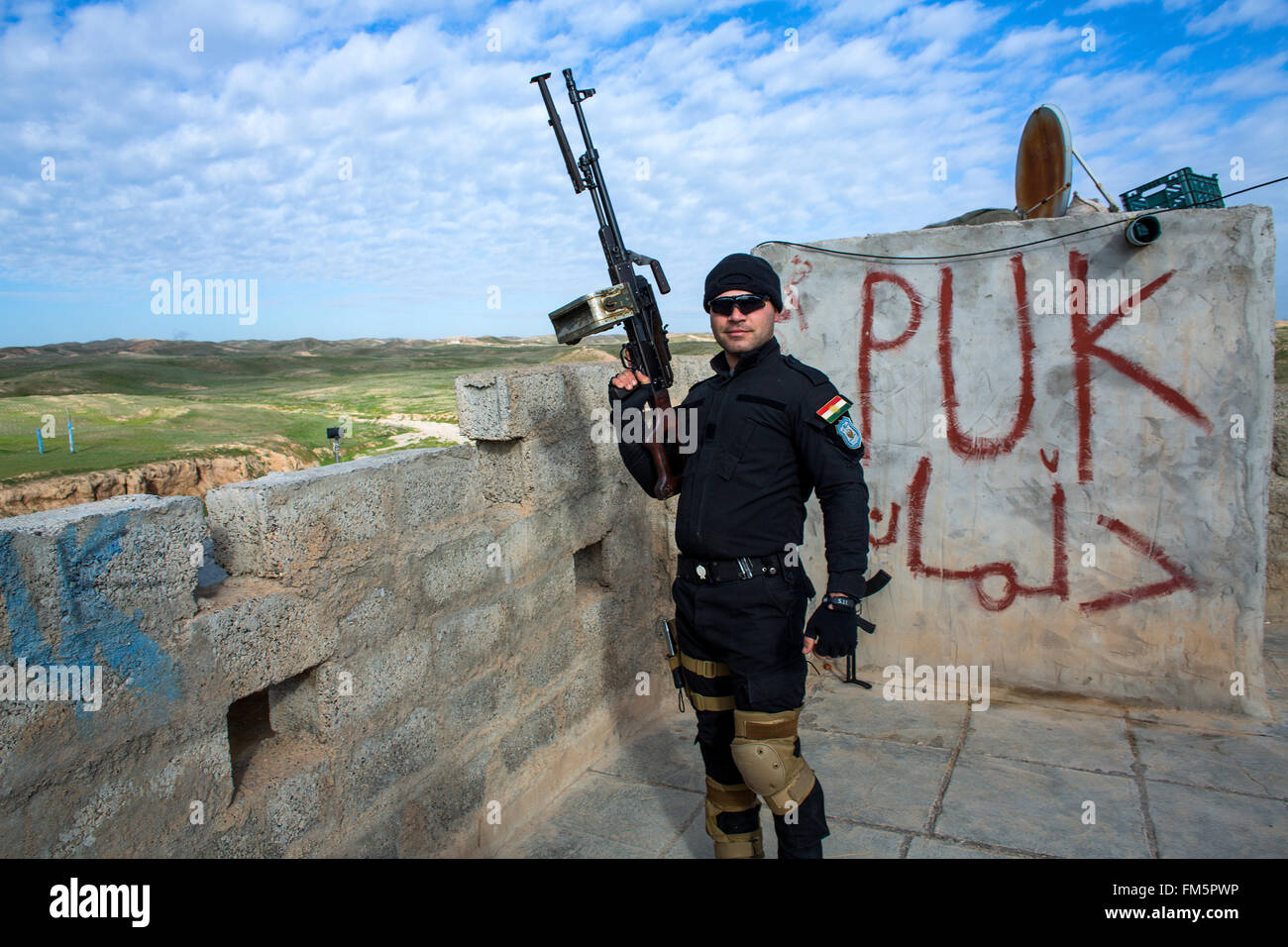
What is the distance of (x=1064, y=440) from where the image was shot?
417 centimetres

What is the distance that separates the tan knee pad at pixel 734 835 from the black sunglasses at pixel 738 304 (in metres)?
1.54

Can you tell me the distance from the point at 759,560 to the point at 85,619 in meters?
1.75

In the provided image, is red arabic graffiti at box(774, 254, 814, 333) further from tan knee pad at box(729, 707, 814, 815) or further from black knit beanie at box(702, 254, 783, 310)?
tan knee pad at box(729, 707, 814, 815)

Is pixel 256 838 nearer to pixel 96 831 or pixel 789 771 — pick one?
pixel 96 831

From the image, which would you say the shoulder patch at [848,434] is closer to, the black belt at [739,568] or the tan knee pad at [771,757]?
the black belt at [739,568]

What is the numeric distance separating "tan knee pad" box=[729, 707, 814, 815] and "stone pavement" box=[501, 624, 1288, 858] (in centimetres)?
60

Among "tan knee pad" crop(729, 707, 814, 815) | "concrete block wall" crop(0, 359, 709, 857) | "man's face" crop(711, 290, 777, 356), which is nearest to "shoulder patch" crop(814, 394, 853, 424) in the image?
"man's face" crop(711, 290, 777, 356)

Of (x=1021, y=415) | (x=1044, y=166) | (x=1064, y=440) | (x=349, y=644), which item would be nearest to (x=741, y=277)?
(x=349, y=644)

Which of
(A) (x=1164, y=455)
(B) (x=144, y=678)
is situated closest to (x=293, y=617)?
(B) (x=144, y=678)

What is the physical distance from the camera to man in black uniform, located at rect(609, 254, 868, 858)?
2494mm

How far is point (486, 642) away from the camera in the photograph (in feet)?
10.1

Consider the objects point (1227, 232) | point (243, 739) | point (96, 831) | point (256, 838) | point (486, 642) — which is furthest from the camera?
point (1227, 232)
